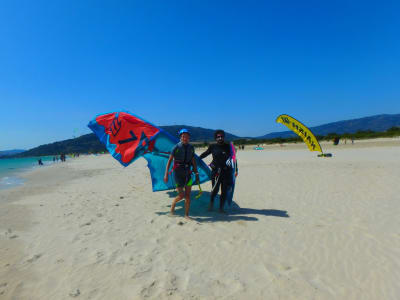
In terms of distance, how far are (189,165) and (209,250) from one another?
76.9 inches

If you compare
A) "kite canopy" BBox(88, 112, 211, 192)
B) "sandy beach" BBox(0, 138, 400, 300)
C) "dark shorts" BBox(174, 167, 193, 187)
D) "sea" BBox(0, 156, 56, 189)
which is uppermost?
"kite canopy" BBox(88, 112, 211, 192)

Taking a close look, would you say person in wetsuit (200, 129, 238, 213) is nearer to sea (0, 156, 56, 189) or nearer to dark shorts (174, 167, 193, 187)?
dark shorts (174, 167, 193, 187)

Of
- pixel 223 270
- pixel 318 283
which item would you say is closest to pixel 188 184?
pixel 223 270

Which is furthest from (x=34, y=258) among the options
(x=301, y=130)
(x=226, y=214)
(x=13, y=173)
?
(x=13, y=173)

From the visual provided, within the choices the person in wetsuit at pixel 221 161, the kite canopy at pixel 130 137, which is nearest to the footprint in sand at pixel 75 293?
the kite canopy at pixel 130 137

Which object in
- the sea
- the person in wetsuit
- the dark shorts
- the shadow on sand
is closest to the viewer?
the dark shorts

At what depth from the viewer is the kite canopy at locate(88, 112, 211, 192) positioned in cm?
548

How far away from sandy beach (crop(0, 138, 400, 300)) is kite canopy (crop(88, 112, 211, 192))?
59.8 inches

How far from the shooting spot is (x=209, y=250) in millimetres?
3506

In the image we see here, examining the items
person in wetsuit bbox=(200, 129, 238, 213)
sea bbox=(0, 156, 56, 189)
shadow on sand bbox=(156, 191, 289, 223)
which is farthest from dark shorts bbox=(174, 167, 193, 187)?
sea bbox=(0, 156, 56, 189)

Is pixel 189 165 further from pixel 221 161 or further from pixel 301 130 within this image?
pixel 301 130

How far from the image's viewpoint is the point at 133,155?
17.8 feet

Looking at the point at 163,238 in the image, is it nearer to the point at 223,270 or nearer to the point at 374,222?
the point at 223,270

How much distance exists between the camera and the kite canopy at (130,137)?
5.48 m
